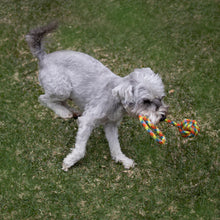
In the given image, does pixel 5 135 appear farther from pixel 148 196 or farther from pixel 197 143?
pixel 197 143

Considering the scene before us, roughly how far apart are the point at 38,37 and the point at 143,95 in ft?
6.09

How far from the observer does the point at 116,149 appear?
4195mm

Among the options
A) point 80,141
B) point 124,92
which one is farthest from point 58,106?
point 124,92

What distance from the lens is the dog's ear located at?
123 inches

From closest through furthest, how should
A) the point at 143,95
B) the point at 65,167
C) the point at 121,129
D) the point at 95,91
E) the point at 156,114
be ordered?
the point at 143,95 < the point at 156,114 < the point at 95,91 < the point at 65,167 < the point at 121,129

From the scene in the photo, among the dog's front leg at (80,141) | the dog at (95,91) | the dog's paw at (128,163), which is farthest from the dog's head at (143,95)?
the dog's paw at (128,163)

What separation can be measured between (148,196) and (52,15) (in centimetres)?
547

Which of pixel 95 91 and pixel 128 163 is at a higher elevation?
pixel 95 91

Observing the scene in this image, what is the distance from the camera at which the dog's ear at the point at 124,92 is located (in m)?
3.13

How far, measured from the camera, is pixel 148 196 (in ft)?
12.8

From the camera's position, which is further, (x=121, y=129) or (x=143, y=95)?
(x=121, y=129)

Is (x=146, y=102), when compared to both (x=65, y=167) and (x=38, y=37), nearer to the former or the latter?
(x=65, y=167)

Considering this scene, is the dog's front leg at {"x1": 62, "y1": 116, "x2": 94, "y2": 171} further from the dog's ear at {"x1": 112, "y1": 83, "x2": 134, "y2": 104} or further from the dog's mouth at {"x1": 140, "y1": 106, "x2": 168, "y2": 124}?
the dog's mouth at {"x1": 140, "y1": 106, "x2": 168, "y2": 124}

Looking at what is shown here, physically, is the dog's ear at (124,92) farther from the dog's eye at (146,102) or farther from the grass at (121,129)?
the grass at (121,129)
